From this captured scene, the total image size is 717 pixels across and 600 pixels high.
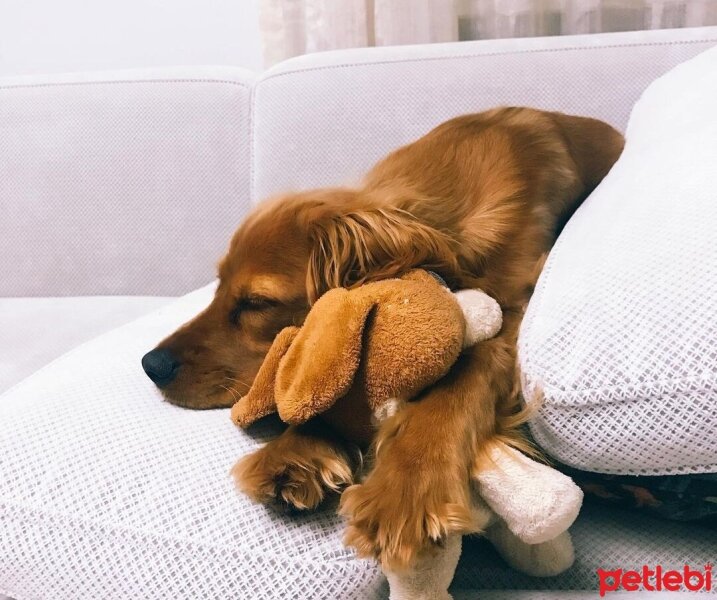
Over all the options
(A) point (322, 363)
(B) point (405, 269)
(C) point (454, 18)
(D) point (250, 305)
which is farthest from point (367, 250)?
(C) point (454, 18)

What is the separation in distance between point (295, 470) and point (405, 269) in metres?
0.33

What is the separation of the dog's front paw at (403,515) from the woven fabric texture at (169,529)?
0.06m

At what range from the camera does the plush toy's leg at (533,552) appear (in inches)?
31.2

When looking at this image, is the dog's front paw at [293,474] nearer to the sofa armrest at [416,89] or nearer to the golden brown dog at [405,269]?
the golden brown dog at [405,269]

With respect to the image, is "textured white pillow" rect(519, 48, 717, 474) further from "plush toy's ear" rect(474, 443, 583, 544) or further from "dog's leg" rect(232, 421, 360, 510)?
"dog's leg" rect(232, 421, 360, 510)

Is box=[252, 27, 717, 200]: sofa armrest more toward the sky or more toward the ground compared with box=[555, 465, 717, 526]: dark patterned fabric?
more toward the sky

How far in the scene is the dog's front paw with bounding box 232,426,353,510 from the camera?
78 cm

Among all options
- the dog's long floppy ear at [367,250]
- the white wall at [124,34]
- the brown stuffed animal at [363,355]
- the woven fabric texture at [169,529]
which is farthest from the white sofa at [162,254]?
the white wall at [124,34]

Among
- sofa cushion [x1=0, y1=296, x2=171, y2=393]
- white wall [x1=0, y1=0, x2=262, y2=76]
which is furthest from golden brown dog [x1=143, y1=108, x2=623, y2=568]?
white wall [x1=0, y1=0, x2=262, y2=76]

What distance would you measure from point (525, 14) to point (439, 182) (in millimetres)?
1177

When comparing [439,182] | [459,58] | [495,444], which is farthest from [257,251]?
[459,58]

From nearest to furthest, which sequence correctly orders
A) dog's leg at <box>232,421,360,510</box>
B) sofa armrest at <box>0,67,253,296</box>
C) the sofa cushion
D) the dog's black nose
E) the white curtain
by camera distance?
dog's leg at <box>232,421,360,510</box> → the dog's black nose → the sofa cushion → sofa armrest at <box>0,67,253,296</box> → the white curtain

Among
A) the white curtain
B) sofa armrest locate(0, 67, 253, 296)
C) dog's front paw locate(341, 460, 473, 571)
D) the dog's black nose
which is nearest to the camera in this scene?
dog's front paw locate(341, 460, 473, 571)

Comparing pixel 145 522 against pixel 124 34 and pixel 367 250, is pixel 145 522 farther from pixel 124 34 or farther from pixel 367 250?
pixel 124 34
